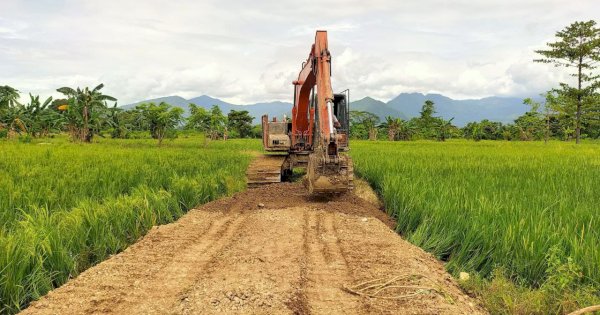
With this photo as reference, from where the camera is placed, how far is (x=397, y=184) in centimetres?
732

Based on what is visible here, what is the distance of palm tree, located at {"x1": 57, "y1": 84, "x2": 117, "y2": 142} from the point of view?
1146 inches

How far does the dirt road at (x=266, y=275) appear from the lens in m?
3.15

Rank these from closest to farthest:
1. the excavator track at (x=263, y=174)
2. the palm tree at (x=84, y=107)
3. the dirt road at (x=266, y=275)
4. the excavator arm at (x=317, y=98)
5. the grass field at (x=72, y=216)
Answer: the dirt road at (x=266, y=275) < the grass field at (x=72, y=216) < the excavator arm at (x=317, y=98) < the excavator track at (x=263, y=174) < the palm tree at (x=84, y=107)

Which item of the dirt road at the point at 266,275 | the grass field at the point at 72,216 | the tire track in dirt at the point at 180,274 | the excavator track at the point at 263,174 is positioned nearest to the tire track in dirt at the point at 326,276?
the dirt road at the point at 266,275

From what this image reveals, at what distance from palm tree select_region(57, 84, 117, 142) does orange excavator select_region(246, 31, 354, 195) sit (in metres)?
22.9

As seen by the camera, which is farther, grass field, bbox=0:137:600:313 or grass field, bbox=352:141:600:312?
grass field, bbox=352:141:600:312

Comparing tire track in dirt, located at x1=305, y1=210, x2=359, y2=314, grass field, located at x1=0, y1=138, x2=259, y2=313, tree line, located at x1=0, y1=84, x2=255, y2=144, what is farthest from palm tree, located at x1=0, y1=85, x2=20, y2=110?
tire track in dirt, located at x1=305, y1=210, x2=359, y2=314

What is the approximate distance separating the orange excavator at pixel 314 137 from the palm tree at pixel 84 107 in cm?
2291

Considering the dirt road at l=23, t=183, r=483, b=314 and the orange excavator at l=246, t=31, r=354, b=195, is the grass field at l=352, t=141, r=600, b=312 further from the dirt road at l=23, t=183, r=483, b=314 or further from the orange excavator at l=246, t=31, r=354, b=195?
the orange excavator at l=246, t=31, r=354, b=195

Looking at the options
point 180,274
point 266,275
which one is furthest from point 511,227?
point 180,274

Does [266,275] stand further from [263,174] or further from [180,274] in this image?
[263,174]

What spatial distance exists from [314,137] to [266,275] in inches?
263

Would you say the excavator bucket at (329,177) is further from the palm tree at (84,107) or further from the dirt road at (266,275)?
the palm tree at (84,107)

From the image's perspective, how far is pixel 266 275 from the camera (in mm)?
3748
